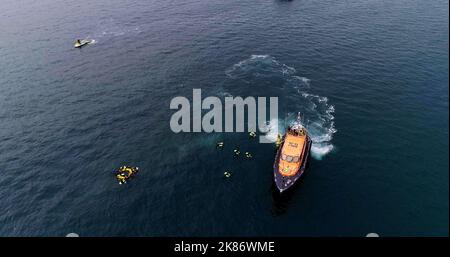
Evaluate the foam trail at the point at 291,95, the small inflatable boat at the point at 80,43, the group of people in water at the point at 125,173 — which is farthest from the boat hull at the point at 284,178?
the small inflatable boat at the point at 80,43

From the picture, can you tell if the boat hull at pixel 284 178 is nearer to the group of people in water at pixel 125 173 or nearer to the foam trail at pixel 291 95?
the foam trail at pixel 291 95

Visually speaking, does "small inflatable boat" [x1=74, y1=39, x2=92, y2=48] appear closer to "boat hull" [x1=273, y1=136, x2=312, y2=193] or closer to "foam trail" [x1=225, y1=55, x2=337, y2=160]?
"foam trail" [x1=225, y1=55, x2=337, y2=160]

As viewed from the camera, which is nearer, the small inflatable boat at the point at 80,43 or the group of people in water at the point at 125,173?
the group of people in water at the point at 125,173

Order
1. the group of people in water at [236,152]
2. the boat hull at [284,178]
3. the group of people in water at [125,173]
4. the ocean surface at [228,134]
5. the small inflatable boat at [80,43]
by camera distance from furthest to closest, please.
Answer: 1. the small inflatable boat at [80,43]
2. the group of people in water at [125,173]
3. the group of people in water at [236,152]
4. the boat hull at [284,178]
5. the ocean surface at [228,134]

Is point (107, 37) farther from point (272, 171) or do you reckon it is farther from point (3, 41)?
point (272, 171)

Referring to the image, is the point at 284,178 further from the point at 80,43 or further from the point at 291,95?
the point at 80,43

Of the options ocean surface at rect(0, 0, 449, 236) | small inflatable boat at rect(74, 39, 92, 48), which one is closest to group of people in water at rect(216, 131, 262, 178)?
ocean surface at rect(0, 0, 449, 236)
